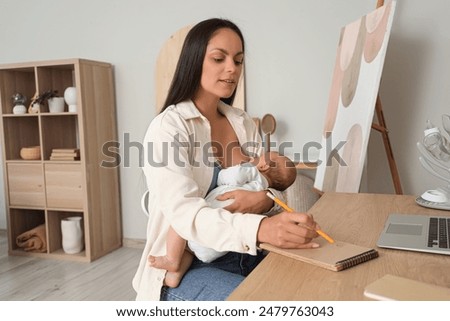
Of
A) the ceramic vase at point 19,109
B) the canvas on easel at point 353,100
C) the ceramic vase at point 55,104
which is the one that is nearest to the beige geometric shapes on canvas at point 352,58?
the canvas on easel at point 353,100

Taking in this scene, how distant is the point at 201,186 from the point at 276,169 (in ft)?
0.98

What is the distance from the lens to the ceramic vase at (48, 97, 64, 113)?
123 inches

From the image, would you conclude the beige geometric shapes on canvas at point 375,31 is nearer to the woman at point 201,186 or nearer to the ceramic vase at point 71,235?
the woman at point 201,186

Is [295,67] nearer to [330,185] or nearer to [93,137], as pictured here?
[330,185]

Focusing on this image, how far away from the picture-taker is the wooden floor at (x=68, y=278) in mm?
2461

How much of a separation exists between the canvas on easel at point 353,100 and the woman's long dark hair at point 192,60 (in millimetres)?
1032

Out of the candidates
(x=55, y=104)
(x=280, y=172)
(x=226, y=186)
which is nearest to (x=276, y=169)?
(x=280, y=172)

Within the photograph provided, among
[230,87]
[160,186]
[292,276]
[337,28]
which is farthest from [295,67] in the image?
[292,276]

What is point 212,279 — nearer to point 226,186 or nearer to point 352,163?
point 226,186

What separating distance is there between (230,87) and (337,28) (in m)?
1.78

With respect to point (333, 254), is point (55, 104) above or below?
above

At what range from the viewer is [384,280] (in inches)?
27.6

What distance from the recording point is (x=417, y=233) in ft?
3.32

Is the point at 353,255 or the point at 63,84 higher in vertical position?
the point at 63,84
